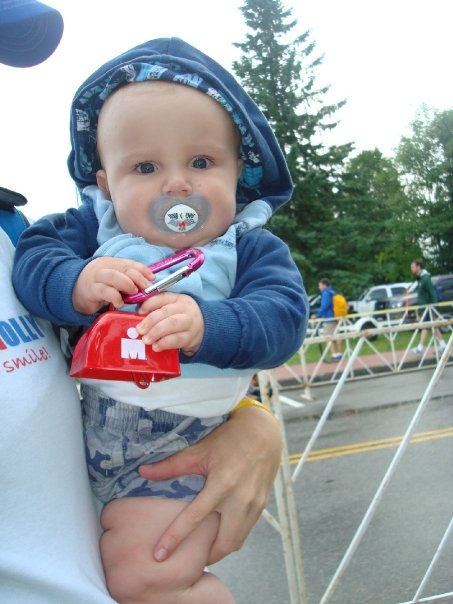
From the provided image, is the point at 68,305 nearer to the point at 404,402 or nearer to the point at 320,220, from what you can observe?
the point at 404,402

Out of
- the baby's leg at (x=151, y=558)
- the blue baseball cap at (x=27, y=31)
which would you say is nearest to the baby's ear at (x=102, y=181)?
the blue baseball cap at (x=27, y=31)

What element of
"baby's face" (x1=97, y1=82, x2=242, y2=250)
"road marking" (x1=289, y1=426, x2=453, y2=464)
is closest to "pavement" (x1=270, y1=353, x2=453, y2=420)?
"road marking" (x1=289, y1=426, x2=453, y2=464)

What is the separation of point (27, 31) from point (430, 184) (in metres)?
34.7

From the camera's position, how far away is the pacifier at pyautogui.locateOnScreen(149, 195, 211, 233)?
1270 mm

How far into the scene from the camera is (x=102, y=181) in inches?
58.2

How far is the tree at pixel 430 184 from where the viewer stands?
32188 millimetres

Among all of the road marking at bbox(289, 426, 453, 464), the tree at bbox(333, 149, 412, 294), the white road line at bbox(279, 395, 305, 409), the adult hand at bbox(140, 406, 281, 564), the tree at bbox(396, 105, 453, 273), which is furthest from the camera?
the tree at bbox(396, 105, 453, 273)

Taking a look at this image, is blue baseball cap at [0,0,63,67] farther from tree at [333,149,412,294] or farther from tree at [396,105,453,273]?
tree at [396,105,453,273]

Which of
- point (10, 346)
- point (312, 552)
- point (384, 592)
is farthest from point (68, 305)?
point (312, 552)

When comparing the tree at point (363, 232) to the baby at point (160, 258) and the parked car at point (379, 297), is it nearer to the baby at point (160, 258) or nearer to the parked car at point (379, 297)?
the parked car at point (379, 297)

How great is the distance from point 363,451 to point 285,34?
25.6 m

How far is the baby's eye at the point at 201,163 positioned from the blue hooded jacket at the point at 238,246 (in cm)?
13

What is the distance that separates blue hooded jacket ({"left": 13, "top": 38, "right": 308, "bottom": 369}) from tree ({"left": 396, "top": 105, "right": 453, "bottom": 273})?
3240 centimetres

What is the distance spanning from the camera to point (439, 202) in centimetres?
3347
